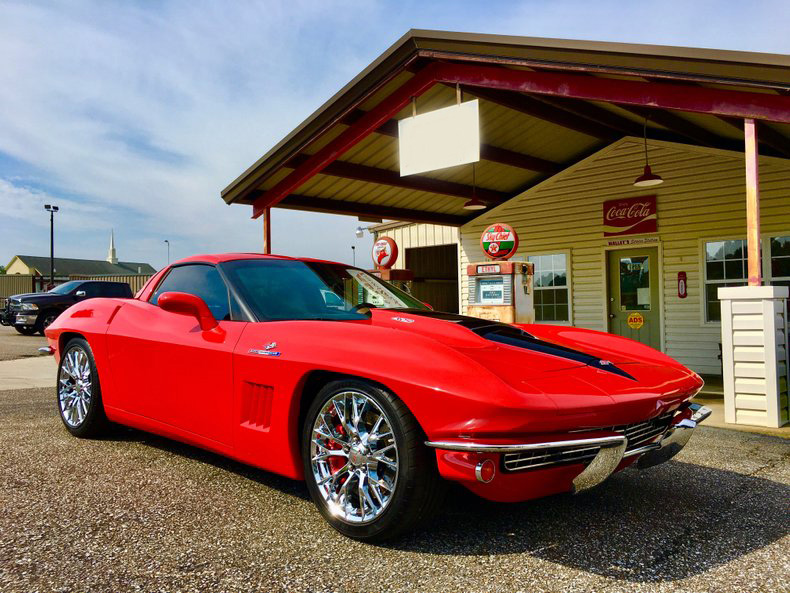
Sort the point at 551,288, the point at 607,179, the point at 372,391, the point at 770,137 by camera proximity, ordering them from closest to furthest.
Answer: the point at 372,391 → the point at 770,137 → the point at 607,179 → the point at 551,288

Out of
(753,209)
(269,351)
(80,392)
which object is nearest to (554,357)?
(269,351)

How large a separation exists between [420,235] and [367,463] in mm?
14738

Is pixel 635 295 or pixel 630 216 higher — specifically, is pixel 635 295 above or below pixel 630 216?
below

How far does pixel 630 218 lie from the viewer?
1137 centimetres

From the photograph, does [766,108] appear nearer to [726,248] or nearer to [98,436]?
[726,248]

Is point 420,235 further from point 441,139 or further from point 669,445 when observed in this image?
point 669,445

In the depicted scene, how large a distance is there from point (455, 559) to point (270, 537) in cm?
86

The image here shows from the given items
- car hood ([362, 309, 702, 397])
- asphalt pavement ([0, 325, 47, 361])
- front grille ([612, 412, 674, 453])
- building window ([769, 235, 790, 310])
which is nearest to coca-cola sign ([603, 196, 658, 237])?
building window ([769, 235, 790, 310])

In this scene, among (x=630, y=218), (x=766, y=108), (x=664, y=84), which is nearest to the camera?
(x=766, y=108)

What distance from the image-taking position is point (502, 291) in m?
8.16

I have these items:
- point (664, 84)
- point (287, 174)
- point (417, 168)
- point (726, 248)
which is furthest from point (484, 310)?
point (726, 248)

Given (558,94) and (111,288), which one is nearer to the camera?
(558,94)

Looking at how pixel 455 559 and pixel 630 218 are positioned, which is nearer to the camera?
pixel 455 559

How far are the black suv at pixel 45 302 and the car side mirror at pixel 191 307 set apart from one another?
16600 millimetres
